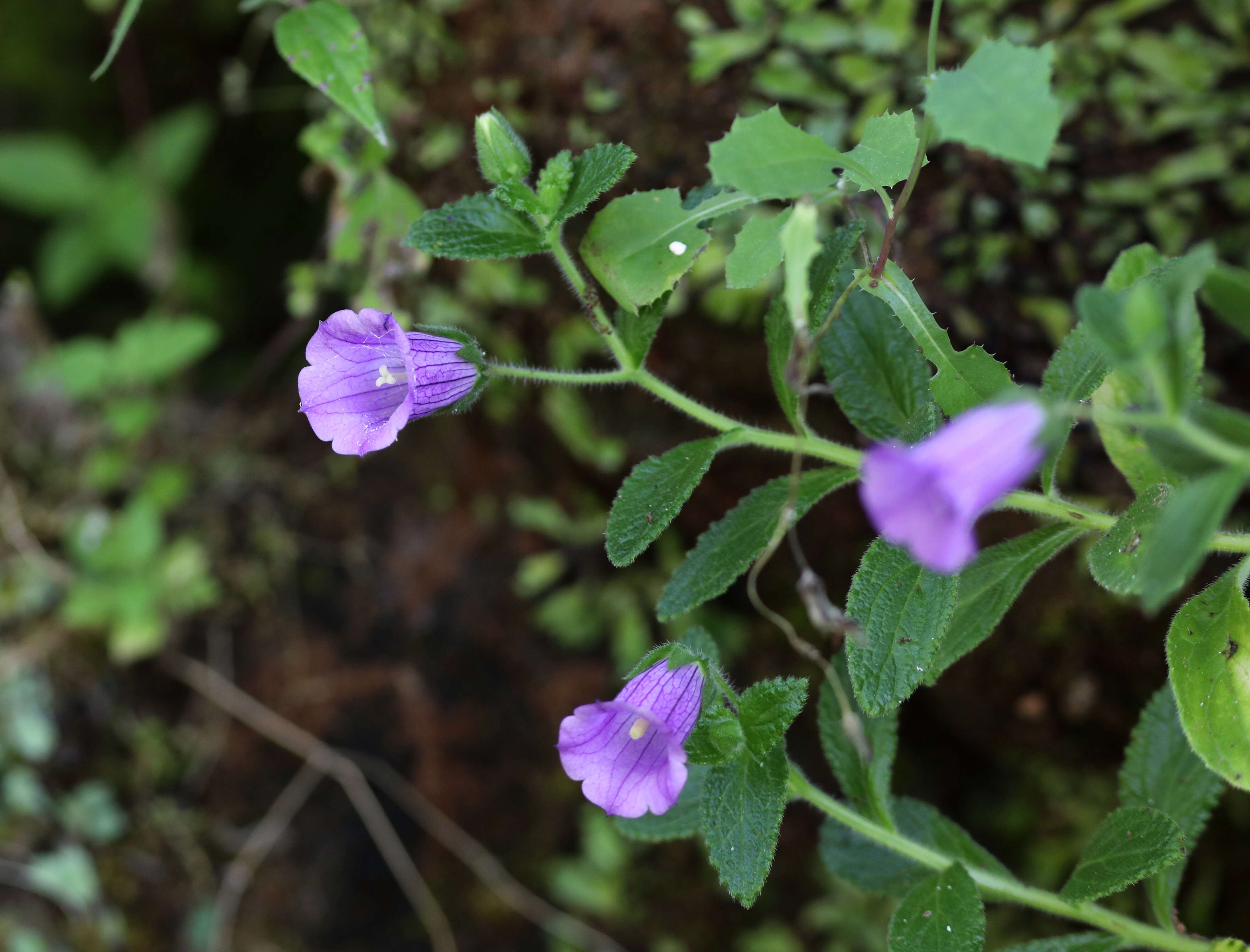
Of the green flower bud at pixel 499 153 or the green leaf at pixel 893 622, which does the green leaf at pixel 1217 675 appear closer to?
the green leaf at pixel 893 622

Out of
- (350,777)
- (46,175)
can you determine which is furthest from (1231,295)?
(46,175)

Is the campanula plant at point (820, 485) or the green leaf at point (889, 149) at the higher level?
the green leaf at point (889, 149)

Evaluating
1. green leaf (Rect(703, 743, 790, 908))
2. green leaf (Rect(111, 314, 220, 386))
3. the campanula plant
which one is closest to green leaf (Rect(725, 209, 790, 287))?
the campanula plant

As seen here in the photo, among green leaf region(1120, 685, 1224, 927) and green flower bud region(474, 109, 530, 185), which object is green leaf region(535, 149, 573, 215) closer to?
green flower bud region(474, 109, 530, 185)

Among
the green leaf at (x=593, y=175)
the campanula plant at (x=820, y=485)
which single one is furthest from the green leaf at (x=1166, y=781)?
the green leaf at (x=593, y=175)

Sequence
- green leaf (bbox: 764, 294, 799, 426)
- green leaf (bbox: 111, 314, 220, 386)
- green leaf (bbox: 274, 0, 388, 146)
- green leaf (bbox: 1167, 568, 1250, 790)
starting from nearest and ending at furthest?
green leaf (bbox: 1167, 568, 1250, 790)
green leaf (bbox: 764, 294, 799, 426)
green leaf (bbox: 274, 0, 388, 146)
green leaf (bbox: 111, 314, 220, 386)

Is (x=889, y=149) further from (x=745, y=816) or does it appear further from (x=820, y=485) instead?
(x=745, y=816)
